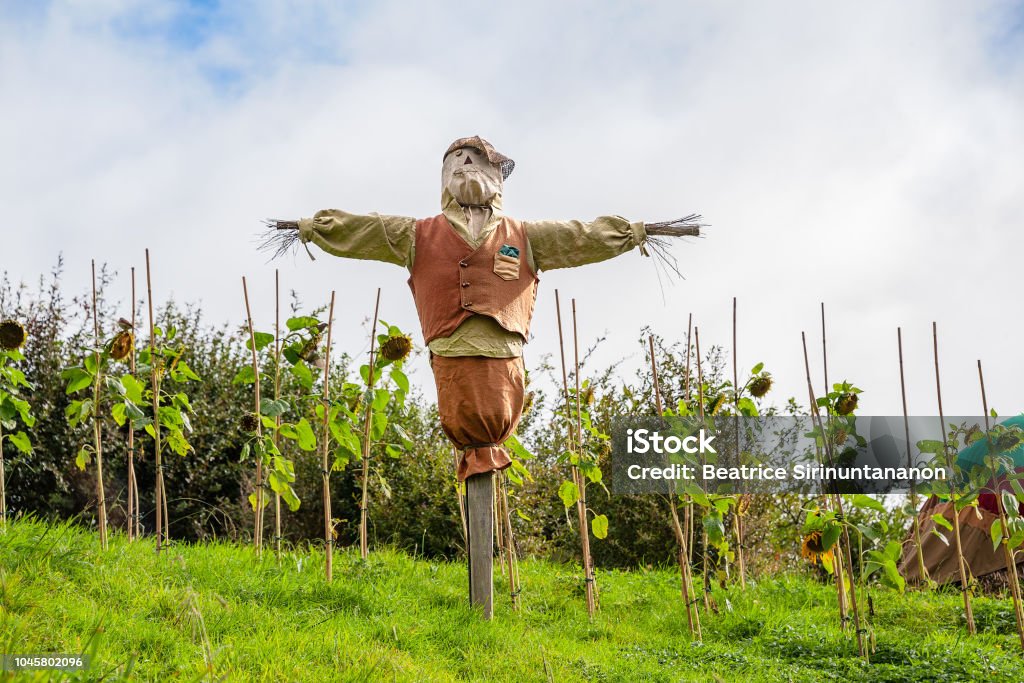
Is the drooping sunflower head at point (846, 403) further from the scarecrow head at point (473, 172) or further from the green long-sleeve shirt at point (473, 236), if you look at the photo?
the scarecrow head at point (473, 172)

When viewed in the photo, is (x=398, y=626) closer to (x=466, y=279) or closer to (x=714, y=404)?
(x=466, y=279)

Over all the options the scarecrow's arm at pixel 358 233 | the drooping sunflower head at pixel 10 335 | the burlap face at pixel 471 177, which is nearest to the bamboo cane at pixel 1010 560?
the burlap face at pixel 471 177

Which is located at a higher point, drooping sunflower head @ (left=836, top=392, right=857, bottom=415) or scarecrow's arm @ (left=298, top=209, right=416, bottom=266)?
scarecrow's arm @ (left=298, top=209, right=416, bottom=266)

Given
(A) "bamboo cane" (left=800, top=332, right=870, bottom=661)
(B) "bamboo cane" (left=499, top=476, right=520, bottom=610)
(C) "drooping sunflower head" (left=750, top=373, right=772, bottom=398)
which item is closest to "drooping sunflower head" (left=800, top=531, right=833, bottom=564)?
(A) "bamboo cane" (left=800, top=332, right=870, bottom=661)

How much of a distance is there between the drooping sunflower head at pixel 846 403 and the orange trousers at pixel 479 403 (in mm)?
1758

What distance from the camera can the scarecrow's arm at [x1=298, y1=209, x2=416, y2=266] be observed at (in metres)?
4.78

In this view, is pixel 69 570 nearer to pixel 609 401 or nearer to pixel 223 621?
pixel 223 621

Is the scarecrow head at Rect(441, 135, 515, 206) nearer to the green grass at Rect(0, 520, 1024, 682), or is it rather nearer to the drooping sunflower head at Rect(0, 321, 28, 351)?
the green grass at Rect(0, 520, 1024, 682)

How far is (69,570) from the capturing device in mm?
4223

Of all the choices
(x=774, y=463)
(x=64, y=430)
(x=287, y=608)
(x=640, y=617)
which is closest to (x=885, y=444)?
(x=774, y=463)

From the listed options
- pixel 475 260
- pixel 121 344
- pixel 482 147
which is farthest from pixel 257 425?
pixel 482 147

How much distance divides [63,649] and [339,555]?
2.52 meters

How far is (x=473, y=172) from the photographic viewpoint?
4.87m

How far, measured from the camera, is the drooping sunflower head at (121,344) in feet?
15.3
